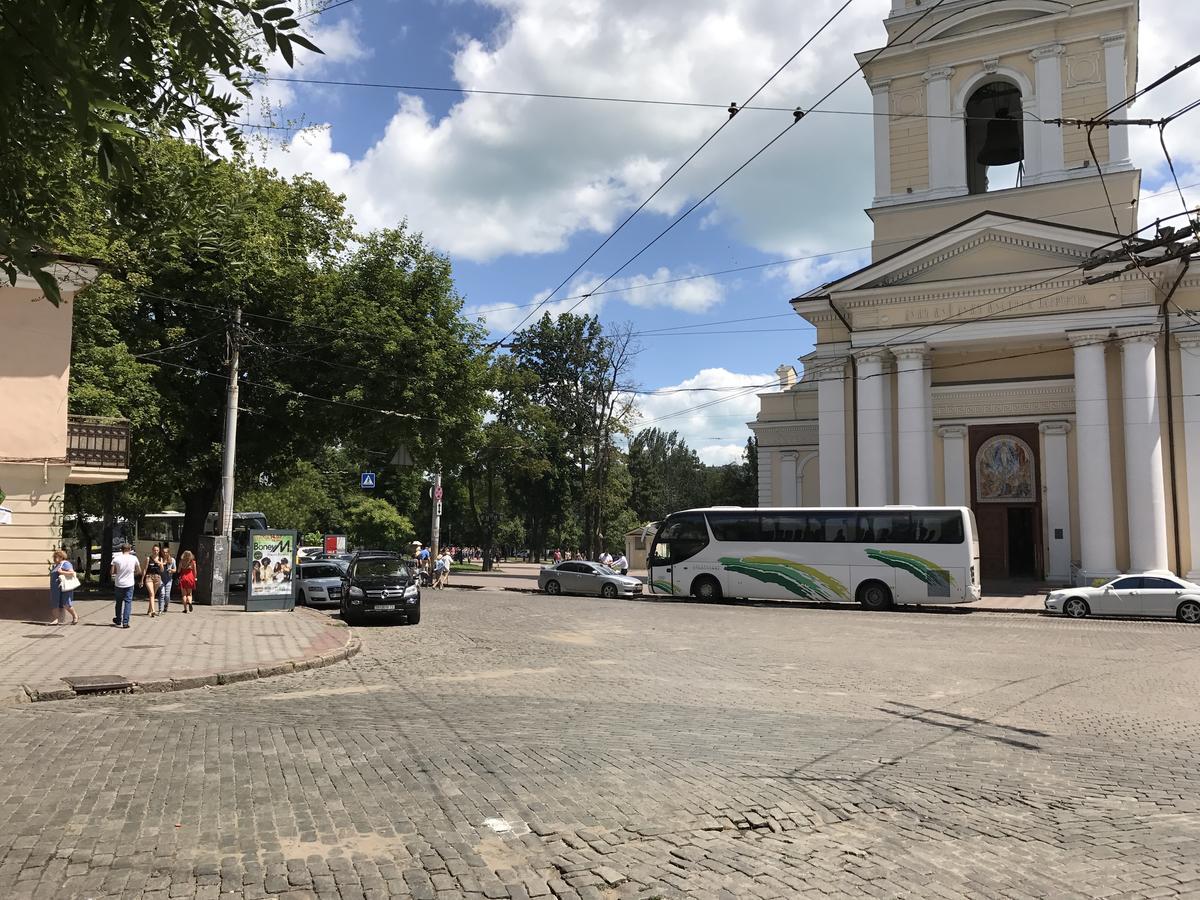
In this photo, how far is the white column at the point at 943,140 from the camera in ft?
113

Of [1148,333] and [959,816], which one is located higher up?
[1148,333]

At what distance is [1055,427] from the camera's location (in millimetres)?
32875

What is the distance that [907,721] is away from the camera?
359 inches

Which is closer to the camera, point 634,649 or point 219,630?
point 634,649

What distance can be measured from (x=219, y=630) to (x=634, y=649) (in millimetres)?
8463

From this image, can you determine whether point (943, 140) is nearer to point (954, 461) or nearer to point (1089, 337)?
point (1089, 337)

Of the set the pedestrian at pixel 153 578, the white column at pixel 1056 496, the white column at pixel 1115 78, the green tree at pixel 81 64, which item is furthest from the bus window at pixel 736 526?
the green tree at pixel 81 64

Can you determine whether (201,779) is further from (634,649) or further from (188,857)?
(634,649)

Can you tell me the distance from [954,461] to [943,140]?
13.0 metres

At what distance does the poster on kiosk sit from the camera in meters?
21.9

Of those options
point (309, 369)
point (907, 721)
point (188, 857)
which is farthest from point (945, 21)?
point (188, 857)

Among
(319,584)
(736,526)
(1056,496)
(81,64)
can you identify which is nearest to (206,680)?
(81,64)

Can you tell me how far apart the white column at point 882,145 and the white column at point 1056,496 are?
11.6m

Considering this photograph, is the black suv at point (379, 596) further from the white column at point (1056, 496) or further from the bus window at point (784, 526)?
the white column at point (1056, 496)
